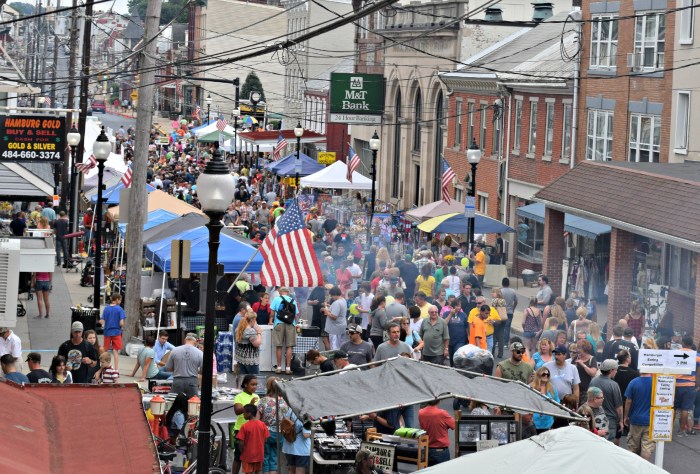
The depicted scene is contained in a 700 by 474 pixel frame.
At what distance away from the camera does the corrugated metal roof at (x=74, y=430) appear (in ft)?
26.0

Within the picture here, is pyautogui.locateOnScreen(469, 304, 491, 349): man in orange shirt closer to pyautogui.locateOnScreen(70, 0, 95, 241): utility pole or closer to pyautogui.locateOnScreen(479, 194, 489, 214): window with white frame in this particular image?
pyautogui.locateOnScreen(70, 0, 95, 241): utility pole

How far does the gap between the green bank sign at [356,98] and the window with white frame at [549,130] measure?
36.4ft

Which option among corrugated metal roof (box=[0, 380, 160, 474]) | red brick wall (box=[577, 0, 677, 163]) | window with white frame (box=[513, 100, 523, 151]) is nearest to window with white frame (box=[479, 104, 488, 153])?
window with white frame (box=[513, 100, 523, 151])

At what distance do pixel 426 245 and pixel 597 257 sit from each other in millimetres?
5959

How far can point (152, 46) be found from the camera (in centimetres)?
2409

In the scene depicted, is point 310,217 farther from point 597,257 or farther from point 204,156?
point 204,156

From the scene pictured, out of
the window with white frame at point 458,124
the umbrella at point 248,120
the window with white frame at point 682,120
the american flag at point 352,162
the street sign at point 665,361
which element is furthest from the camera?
the umbrella at point 248,120

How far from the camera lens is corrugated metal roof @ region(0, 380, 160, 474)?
7.93m

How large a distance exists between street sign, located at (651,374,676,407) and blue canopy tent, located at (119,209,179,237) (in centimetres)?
1607

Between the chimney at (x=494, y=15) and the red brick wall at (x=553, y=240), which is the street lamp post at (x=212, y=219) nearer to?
the red brick wall at (x=553, y=240)

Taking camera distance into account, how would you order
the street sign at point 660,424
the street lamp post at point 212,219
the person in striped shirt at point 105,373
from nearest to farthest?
1. the street lamp post at point 212,219
2. the street sign at point 660,424
3. the person in striped shirt at point 105,373

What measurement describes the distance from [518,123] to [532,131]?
134cm

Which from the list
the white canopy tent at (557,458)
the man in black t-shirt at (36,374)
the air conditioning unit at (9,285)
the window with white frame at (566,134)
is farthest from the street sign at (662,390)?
the window with white frame at (566,134)

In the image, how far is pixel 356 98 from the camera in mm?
54000
